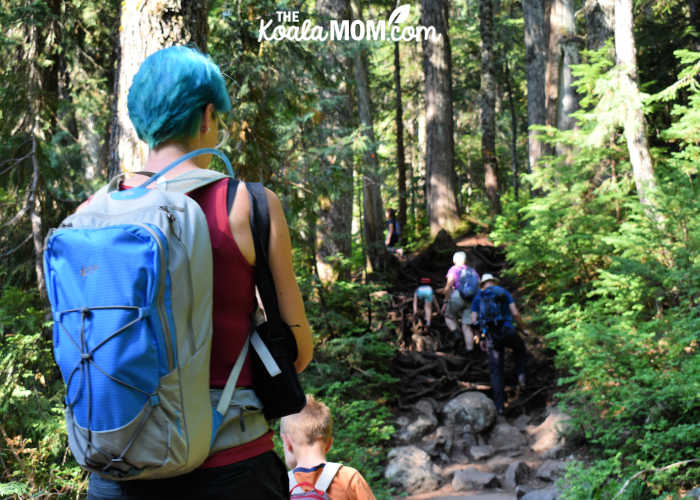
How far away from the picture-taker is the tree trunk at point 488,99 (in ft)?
64.3

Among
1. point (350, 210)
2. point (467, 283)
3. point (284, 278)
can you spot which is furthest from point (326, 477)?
point (350, 210)

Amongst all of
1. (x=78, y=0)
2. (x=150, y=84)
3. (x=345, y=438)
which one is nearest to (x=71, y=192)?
(x=78, y=0)

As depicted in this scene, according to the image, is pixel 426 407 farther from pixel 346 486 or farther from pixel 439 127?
pixel 439 127

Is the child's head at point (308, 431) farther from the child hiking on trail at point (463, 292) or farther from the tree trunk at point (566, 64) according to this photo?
the tree trunk at point (566, 64)

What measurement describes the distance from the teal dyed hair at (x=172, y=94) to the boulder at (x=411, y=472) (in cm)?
692

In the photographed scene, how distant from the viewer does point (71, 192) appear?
972 centimetres

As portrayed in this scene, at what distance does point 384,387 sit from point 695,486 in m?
6.01

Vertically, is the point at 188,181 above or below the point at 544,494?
above

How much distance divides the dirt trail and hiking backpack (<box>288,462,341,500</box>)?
4.89 metres

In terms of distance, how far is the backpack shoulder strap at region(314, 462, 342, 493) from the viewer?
292cm

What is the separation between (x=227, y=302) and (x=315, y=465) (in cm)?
159

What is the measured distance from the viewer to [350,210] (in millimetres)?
12680

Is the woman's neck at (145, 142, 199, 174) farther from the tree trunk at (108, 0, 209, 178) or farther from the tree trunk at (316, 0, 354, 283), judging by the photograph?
the tree trunk at (316, 0, 354, 283)

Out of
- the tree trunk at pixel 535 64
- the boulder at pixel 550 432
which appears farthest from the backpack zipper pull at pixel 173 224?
the tree trunk at pixel 535 64
